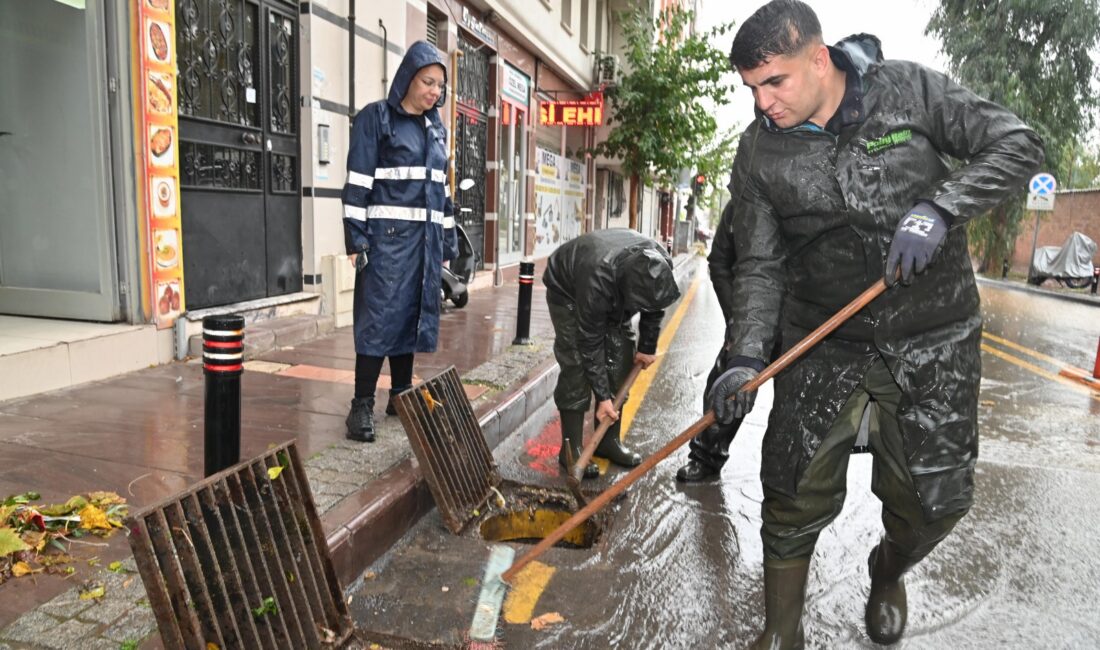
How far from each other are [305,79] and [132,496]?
4680 mm

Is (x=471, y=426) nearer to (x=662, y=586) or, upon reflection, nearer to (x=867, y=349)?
(x=662, y=586)

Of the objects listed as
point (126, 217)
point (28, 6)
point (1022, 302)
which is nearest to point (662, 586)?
point (126, 217)

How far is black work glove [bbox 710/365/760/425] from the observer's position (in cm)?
232

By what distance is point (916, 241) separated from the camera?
6.56ft

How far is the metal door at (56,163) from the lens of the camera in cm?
488

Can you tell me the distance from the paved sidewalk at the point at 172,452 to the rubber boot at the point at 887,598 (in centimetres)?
188

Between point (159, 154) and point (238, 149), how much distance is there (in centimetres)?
104

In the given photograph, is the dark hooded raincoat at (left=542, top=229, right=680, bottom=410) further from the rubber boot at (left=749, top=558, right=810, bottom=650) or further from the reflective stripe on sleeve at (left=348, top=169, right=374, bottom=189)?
the rubber boot at (left=749, top=558, right=810, bottom=650)

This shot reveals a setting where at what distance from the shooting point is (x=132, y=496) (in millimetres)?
3043

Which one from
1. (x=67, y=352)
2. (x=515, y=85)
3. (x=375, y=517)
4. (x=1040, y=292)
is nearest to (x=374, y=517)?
(x=375, y=517)

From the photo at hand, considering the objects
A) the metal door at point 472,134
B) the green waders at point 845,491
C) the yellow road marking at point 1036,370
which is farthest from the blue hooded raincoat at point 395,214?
the metal door at point 472,134

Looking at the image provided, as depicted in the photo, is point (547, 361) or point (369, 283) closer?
point (369, 283)

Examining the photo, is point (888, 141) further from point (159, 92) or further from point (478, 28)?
point (478, 28)

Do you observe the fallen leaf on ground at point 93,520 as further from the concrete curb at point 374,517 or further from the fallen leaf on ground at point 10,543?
the concrete curb at point 374,517
